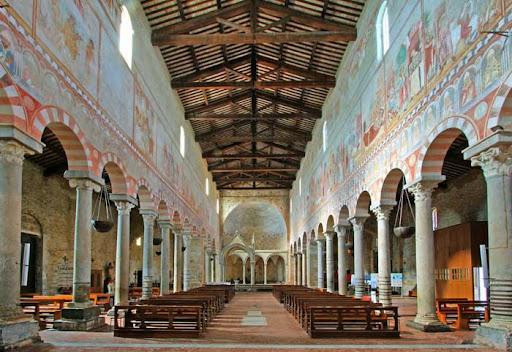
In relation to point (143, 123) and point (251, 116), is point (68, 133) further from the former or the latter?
point (251, 116)

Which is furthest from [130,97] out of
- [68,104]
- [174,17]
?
[68,104]

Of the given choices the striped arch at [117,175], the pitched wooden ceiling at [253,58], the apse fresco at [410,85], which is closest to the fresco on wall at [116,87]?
the striped arch at [117,175]

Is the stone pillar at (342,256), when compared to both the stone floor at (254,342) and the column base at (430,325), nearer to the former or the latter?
the stone floor at (254,342)

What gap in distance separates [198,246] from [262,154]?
859cm

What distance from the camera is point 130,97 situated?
19.3 m

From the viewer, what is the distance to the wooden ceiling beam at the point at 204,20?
2150 centimetres

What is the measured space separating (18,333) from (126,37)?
11213 millimetres

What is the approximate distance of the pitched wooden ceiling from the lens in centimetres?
2131

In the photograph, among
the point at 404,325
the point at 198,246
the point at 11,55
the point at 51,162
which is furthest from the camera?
the point at 198,246

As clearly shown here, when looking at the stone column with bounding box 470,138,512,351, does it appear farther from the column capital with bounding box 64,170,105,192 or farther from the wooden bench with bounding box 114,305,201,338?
the column capital with bounding box 64,170,105,192

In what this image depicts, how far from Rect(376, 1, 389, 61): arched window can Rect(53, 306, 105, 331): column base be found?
11309mm

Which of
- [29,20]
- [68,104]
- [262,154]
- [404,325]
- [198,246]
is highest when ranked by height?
[262,154]

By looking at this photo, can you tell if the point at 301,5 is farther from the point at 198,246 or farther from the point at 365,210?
the point at 198,246

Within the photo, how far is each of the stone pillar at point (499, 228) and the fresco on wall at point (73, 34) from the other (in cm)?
887
